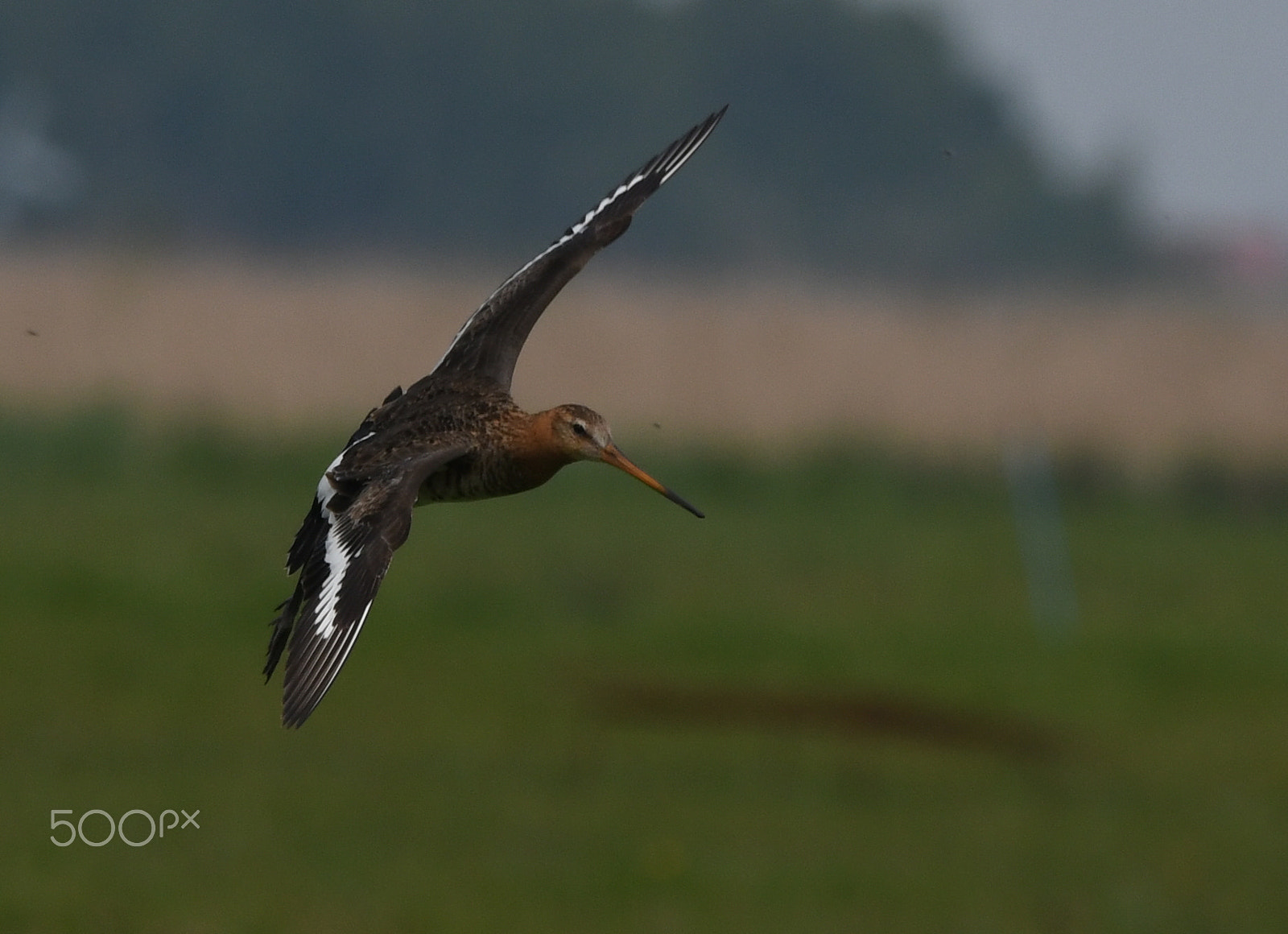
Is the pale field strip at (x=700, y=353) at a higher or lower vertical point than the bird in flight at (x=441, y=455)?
higher

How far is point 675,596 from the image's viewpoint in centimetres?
3425

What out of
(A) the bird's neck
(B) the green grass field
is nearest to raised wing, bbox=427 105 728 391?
(A) the bird's neck

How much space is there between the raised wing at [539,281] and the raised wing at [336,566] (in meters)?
1.48

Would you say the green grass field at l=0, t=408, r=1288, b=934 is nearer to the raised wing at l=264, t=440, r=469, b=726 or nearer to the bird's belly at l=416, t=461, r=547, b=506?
the bird's belly at l=416, t=461, r=547, b=506

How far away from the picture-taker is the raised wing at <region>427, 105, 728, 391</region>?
10602 mm

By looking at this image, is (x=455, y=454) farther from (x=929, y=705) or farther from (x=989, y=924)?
(x=929, y=705)

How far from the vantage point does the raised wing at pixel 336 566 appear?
25.8 feet

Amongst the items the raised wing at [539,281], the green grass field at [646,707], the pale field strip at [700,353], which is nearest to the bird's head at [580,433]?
the raised wing at [539,281]

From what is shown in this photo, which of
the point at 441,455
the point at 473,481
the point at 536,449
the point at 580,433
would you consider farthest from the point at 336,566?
the point at 580,433

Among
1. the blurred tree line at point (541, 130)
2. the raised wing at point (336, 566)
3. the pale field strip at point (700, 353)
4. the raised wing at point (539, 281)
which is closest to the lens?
the raised wing at point (336, 566)

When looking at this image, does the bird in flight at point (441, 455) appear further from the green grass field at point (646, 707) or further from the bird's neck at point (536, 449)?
the green grass field at point (646, 707)

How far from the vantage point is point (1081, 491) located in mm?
40719

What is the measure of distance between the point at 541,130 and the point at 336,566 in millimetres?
59437

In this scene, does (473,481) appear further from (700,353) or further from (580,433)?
(700,353)
